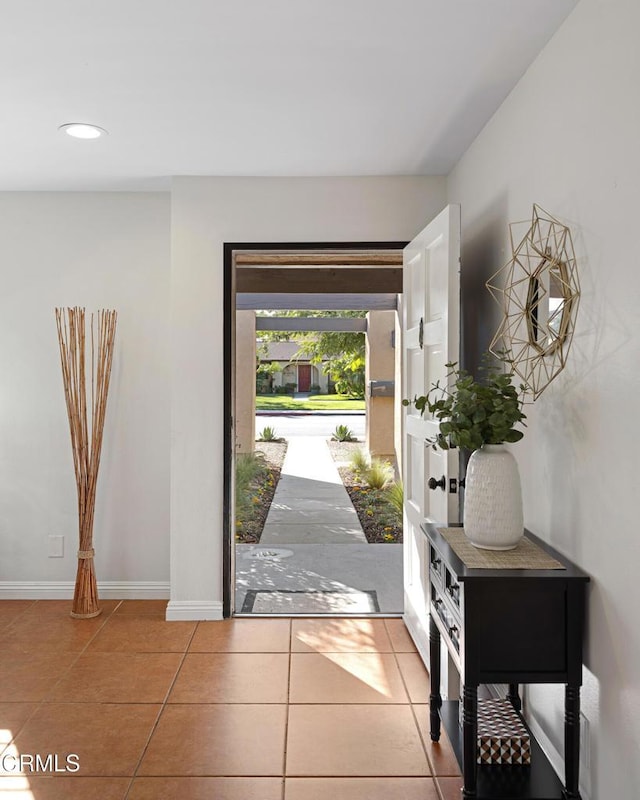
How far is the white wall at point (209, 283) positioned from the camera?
3.80 m

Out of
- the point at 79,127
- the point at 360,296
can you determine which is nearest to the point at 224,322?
the point at 79,127

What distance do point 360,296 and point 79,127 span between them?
18.2 ft

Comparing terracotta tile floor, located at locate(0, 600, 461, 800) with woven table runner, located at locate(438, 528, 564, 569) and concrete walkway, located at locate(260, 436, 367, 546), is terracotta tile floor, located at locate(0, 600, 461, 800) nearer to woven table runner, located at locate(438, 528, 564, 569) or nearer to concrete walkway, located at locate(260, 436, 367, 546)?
woven table runner, located at locate(438, 528, 564, 569)

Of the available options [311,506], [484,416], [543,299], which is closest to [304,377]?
[311,506]

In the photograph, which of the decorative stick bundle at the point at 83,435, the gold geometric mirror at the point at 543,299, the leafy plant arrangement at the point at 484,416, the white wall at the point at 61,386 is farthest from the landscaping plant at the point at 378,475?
the leafy plant arrangement at the point at 484,416

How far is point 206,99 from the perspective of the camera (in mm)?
2758

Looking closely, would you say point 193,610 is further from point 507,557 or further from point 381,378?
point 381,378

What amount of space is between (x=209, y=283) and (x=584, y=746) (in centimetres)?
282

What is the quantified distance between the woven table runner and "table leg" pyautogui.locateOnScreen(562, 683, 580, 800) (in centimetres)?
34

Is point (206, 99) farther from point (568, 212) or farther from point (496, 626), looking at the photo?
point (496, 626)

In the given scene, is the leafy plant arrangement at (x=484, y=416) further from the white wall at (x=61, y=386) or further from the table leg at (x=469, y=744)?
the white wall at (x=61, y=386)

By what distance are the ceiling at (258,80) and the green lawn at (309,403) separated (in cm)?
1046

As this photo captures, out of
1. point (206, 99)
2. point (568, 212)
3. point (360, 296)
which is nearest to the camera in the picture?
point (568, 212)

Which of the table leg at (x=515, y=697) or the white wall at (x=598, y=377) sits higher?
the white wall at (x=598, y=377)
